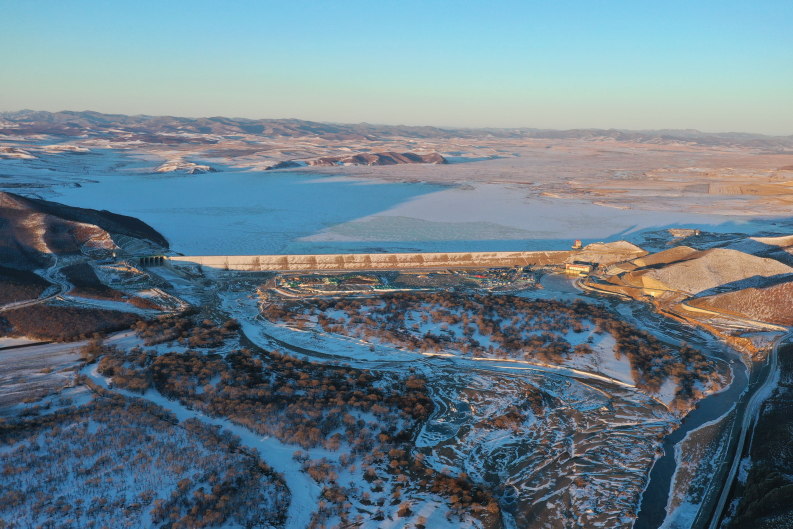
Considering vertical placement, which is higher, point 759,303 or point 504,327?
point 759,303

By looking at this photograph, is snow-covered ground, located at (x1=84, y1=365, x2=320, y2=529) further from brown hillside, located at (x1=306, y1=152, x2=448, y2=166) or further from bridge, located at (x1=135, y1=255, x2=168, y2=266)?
brown hillside, located at (x1=306, y1=152, x2=448, y2=166)

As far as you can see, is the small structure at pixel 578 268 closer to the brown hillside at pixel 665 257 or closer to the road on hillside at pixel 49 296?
the brown hillside at pixel 665 257

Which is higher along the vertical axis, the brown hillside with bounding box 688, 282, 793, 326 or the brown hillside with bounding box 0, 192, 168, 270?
the brown hillside with bounding box 0, 192, 168, 270

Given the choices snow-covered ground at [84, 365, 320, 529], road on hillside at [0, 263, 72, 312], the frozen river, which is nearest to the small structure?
the frozen river

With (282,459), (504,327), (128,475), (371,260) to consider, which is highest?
(371,260)

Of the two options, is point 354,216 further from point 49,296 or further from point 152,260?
point 49,296

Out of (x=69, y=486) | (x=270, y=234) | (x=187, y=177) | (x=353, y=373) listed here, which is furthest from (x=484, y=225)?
(x=187, y=177)

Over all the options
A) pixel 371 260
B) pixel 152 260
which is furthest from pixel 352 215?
pixel 152 260
